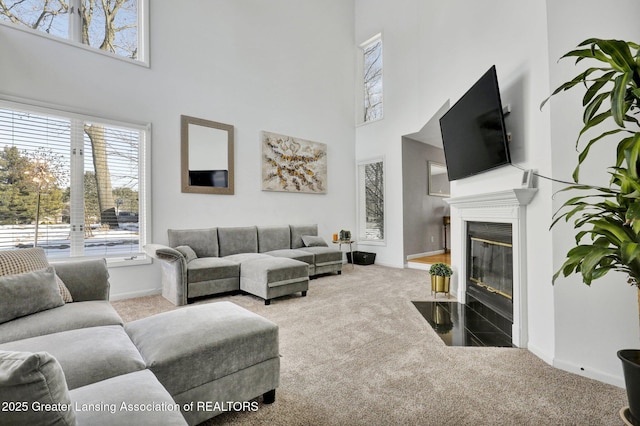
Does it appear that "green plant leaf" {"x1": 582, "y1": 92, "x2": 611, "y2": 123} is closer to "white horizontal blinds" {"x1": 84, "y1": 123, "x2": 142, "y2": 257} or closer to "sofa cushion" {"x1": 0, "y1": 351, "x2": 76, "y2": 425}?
"sofa cushion" {"x1": 0, "y1": 351, "x2": 76, "y2": 425}

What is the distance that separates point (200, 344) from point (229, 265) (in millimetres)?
2575

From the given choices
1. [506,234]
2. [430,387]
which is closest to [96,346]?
[430,387]

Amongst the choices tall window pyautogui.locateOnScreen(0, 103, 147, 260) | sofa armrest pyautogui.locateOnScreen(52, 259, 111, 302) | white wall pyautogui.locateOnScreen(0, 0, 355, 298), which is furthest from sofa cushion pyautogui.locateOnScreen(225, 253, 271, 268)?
sofa armrest pyautogui.locateOnScreen(52, 259, 111, 302)

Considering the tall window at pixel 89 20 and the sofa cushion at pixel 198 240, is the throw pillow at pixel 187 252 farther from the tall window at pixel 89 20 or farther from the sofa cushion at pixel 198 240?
the tall window at pixel 89 20

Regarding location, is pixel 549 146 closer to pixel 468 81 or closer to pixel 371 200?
pixel 468 81

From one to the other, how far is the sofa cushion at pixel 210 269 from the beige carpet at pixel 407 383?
808 mm

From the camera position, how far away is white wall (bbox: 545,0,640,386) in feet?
6.21

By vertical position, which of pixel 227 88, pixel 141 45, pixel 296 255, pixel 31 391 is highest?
pixel 141 45

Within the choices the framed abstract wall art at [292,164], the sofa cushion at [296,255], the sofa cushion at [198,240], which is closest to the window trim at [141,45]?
the framed abstract wall art at [292,164]

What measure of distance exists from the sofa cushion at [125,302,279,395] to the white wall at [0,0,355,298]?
2.77 meters

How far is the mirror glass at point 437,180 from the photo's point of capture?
21.6ft

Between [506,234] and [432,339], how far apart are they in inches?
47.0

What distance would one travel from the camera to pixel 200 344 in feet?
4.97

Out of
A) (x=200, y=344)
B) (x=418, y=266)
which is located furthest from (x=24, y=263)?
(x=418, y=266)
